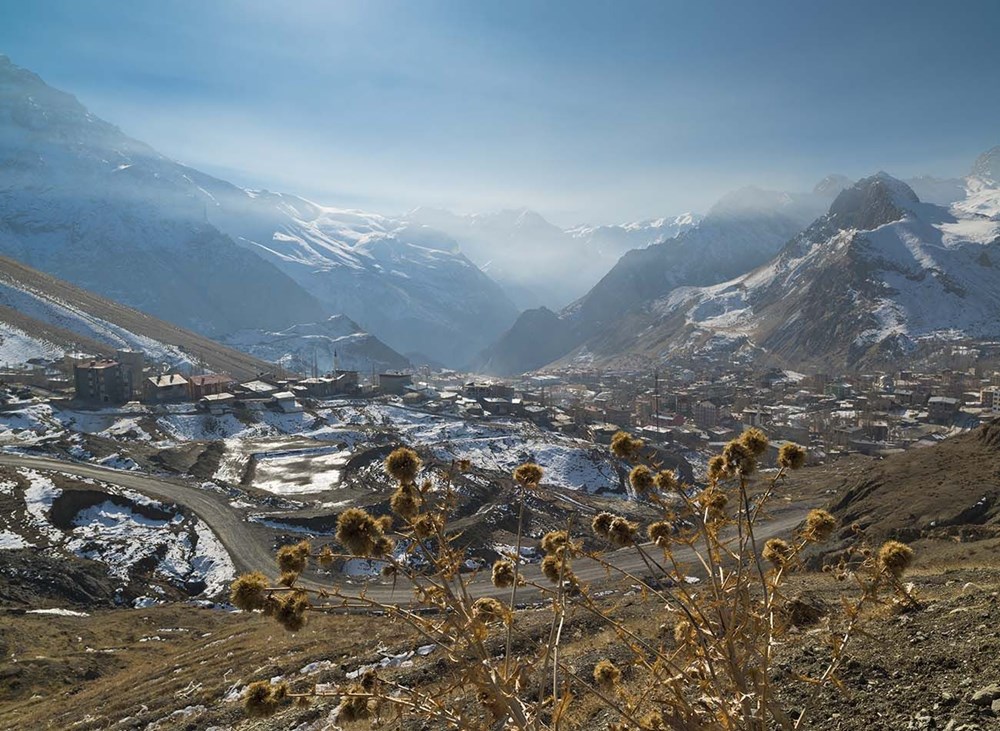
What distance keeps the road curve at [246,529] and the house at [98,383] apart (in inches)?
906

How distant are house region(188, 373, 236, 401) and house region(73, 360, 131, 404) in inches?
321

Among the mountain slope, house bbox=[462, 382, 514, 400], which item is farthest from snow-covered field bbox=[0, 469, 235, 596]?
the mountain slope

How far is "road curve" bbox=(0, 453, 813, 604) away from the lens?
30484 mm

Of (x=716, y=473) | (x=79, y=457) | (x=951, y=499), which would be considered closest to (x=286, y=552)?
(x=716, y=473)

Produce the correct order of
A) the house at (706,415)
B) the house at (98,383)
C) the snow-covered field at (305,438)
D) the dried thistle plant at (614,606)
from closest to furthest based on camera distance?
the dried thistle plant at (614,606) < the snow-covered field at (305,438) < the house at (98,383) < the house at (706,415)

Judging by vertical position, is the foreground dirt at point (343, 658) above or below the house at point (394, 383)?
above

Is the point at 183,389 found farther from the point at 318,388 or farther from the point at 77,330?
the point at 77,330

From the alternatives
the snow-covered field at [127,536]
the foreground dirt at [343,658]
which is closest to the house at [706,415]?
the snow-covered field at [127,536]

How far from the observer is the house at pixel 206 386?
7488 cm

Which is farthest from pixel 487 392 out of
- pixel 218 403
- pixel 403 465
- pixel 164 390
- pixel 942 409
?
pixel 403 465

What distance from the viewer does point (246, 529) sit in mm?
37156

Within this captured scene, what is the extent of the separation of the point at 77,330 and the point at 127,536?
128 metres

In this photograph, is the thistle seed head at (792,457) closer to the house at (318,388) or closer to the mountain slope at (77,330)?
the house at (318,388)

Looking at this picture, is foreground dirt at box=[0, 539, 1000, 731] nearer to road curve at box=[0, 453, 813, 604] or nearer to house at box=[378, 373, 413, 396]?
road curve at box=[0, 453, 813, 604]
